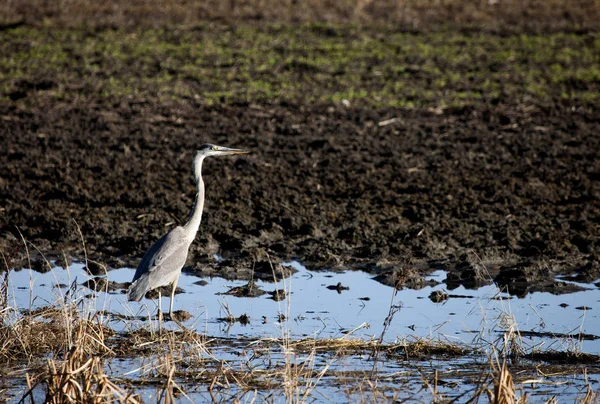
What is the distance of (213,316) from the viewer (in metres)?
9.25

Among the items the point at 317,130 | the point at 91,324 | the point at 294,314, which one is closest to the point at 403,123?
the point at 317,130

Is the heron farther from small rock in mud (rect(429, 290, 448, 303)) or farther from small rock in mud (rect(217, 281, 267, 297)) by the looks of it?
small rock in mud (rect(429, 290, 448, 303))

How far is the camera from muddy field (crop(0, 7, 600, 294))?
11.7 metres

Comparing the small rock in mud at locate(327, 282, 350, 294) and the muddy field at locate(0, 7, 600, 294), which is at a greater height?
the muddy field at locate(0, 7, 600, 294)

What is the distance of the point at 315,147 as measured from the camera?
16.1 m

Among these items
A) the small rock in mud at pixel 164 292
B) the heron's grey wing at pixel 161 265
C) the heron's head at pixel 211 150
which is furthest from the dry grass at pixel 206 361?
the heron's head at pixel 211 150

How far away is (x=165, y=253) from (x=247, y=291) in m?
1.16

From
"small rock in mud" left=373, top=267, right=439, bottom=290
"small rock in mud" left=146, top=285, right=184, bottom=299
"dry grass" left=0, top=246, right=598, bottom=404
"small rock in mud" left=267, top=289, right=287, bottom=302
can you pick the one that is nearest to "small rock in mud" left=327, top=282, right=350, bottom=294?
"small rock in mud" left=373, top=267, right=439, bottom=290

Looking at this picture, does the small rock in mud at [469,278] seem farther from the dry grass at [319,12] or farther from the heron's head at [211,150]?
the dry grass at [319,12]

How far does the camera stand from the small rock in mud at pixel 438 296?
32.6 ft

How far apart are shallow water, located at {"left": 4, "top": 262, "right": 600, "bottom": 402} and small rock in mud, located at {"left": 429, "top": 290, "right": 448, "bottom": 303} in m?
0.08

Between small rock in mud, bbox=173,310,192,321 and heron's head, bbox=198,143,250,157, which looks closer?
small rock in mud, bbox=173,310,192,321

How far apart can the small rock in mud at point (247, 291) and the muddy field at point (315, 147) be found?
0.58 metres

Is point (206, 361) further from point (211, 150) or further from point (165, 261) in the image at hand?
point (211, 150)
